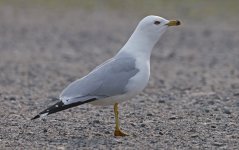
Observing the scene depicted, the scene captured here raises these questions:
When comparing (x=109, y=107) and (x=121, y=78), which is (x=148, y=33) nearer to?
(x=121, y=78)

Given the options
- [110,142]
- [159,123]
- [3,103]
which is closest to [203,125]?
[159,123]

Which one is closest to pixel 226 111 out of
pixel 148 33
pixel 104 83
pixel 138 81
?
pixel 148 33

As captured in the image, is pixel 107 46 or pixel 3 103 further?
pixel 107 46

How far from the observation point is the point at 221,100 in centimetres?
1052

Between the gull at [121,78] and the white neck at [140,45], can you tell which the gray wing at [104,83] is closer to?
the gull at [121,78]

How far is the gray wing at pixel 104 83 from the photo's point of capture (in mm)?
7410

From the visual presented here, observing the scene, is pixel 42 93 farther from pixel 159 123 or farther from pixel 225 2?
pixel 225 2

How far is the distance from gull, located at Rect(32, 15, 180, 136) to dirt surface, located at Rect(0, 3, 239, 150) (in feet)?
1.43

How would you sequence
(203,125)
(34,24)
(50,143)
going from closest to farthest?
(50,143) < (203,125) < (34,24)

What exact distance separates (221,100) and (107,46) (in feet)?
30.2

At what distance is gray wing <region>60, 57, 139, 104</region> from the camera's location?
292 inches

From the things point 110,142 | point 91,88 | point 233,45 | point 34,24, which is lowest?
point 110,142

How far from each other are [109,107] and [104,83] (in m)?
2.53

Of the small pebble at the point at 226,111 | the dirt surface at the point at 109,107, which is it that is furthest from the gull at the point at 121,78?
the small pebble at the point at 226,111
